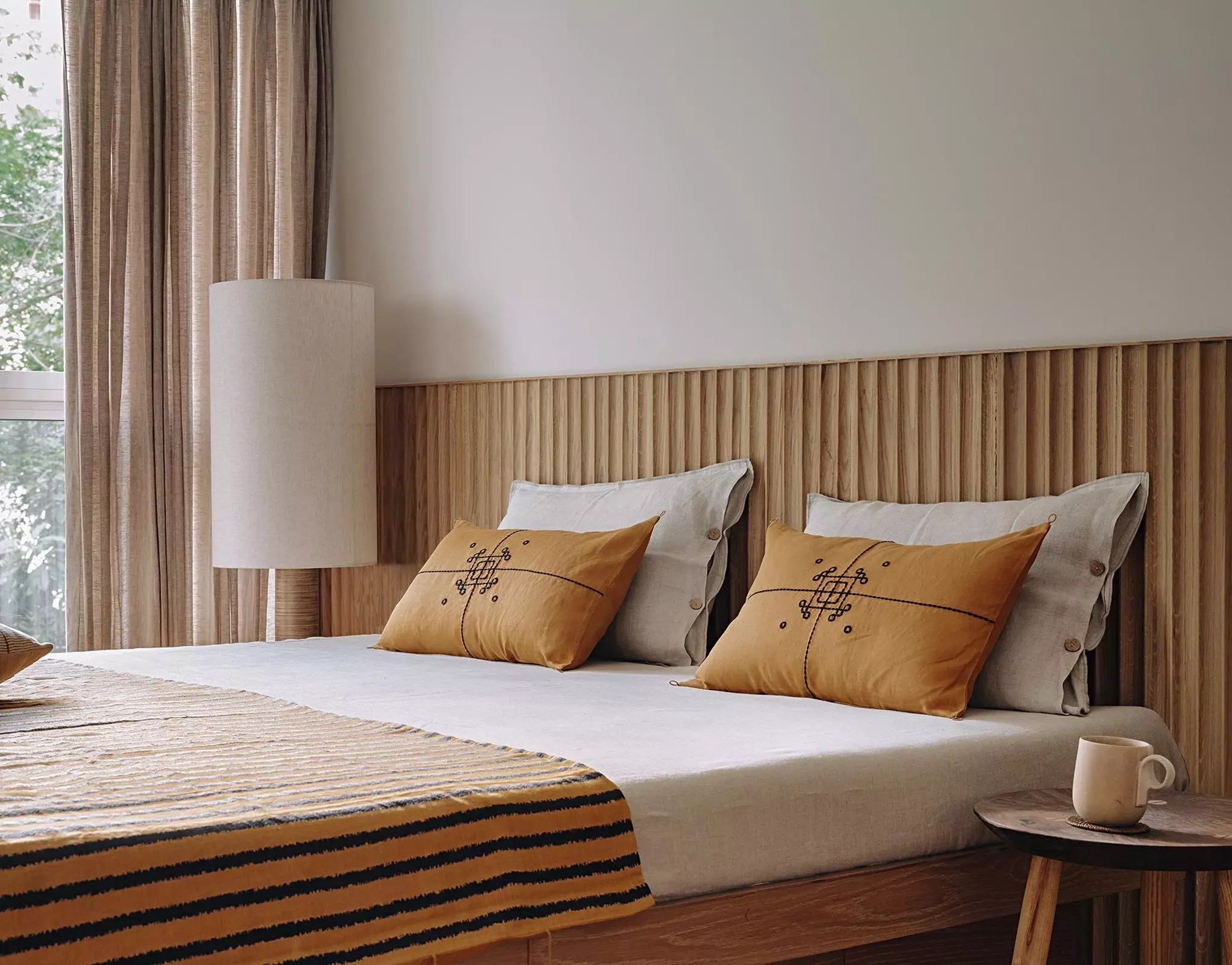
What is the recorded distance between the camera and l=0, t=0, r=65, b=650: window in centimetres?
420

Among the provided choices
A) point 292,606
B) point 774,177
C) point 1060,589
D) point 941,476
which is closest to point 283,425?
point 292,606

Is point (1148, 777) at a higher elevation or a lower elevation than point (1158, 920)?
higher

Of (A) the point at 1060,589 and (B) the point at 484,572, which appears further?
(B) the point at 484,572

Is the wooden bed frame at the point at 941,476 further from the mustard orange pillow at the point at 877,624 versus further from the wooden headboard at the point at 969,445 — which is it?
the mustard orange pillow at the point at 877,624

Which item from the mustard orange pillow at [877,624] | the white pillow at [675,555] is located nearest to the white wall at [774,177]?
the white pillow at [675,555]

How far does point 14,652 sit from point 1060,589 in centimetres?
175

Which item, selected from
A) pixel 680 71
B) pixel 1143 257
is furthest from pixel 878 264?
pixel 680 71

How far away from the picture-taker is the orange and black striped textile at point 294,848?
4.48ft

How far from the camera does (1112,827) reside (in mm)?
1806

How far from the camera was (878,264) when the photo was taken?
2.98m

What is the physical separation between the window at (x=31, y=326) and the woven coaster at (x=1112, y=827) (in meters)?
3.33

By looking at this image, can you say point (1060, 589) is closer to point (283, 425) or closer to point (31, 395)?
point (283, 425)

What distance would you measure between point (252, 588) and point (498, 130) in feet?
5.22

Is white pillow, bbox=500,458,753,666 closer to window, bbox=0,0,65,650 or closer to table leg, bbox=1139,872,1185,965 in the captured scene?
table leg, bbox=1139,872,1185,965
